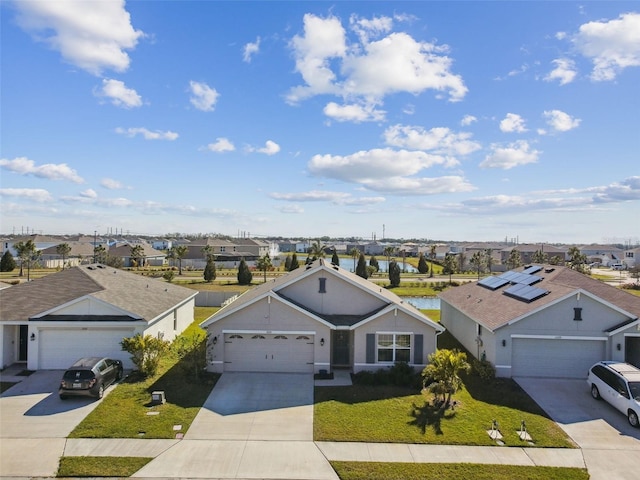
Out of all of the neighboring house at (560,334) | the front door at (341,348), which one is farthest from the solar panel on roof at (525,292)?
the front door at (341,348)

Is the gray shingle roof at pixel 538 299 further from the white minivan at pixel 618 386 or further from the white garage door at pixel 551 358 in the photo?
the white minivan at pixel 618 386

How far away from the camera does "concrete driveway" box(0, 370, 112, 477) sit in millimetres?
11297

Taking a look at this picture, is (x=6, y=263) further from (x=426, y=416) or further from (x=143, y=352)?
(x=426, y=416)

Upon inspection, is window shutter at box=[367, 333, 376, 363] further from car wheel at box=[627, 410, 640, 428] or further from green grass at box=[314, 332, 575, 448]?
car wheel at box=[627, 410, 640, 428]

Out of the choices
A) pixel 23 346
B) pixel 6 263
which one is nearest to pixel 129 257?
pixel 6 263

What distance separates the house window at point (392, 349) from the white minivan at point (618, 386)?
752cm

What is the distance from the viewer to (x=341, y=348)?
66.2ft

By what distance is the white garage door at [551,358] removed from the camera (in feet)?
62.2

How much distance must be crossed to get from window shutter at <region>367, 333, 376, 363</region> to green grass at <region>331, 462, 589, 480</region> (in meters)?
7.50

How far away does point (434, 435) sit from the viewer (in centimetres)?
1331

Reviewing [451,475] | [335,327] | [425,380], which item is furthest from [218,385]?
[451,475]

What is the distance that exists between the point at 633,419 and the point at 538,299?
6.56 meters

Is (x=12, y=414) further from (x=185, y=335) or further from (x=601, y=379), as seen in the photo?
(x=601, y=379)

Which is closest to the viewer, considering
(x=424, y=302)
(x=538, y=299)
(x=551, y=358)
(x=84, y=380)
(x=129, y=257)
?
(x=84, y=380)
